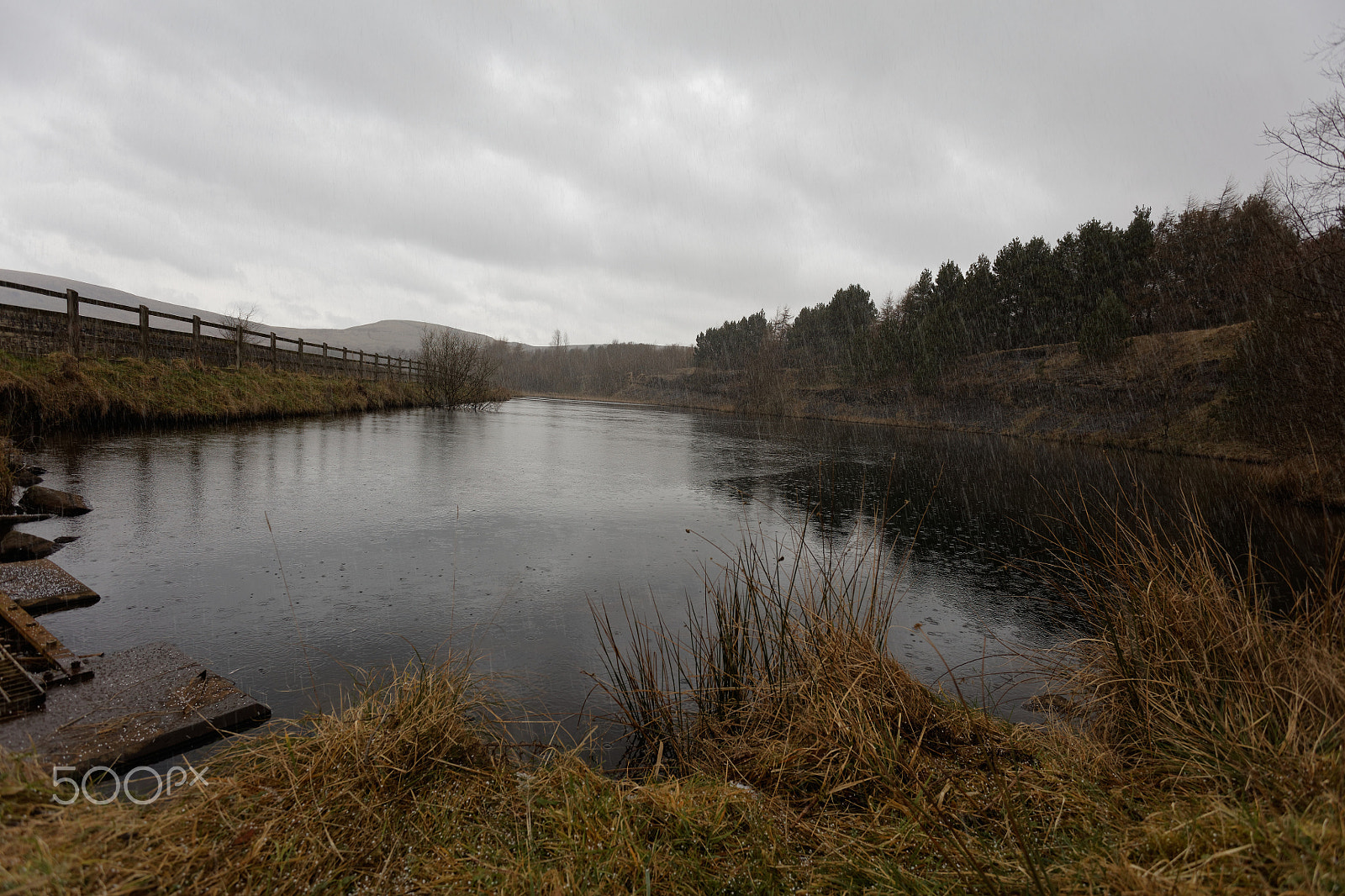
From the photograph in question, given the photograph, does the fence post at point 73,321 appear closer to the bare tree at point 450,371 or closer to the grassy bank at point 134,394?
the grassy bank at point 134,394

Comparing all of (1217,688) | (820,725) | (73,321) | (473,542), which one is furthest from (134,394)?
(1217,688)

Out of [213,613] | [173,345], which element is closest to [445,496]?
[213,613]

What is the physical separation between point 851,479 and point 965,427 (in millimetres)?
23752

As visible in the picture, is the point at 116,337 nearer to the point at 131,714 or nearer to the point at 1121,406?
the point at 131,714

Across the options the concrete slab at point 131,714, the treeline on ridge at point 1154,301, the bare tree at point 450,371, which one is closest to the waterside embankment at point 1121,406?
the treeline on ridge at point 1154,301

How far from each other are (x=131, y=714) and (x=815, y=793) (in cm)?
322

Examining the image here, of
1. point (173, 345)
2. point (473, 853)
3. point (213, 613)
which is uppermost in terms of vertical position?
point (173, 345)

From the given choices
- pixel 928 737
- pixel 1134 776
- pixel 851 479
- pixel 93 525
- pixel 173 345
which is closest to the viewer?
pixel 1134 776

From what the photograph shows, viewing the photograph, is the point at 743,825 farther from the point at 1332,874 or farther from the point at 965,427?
the point at 965,427

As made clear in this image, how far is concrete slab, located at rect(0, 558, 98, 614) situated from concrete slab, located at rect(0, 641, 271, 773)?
4.14 ft

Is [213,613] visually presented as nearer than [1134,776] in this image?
No

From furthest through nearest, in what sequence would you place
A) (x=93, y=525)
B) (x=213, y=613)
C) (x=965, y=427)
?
(x=965, y=427), (x=93, y=525), (x=213, y=613)

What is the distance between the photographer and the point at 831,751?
255 cm

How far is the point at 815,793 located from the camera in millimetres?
2330
